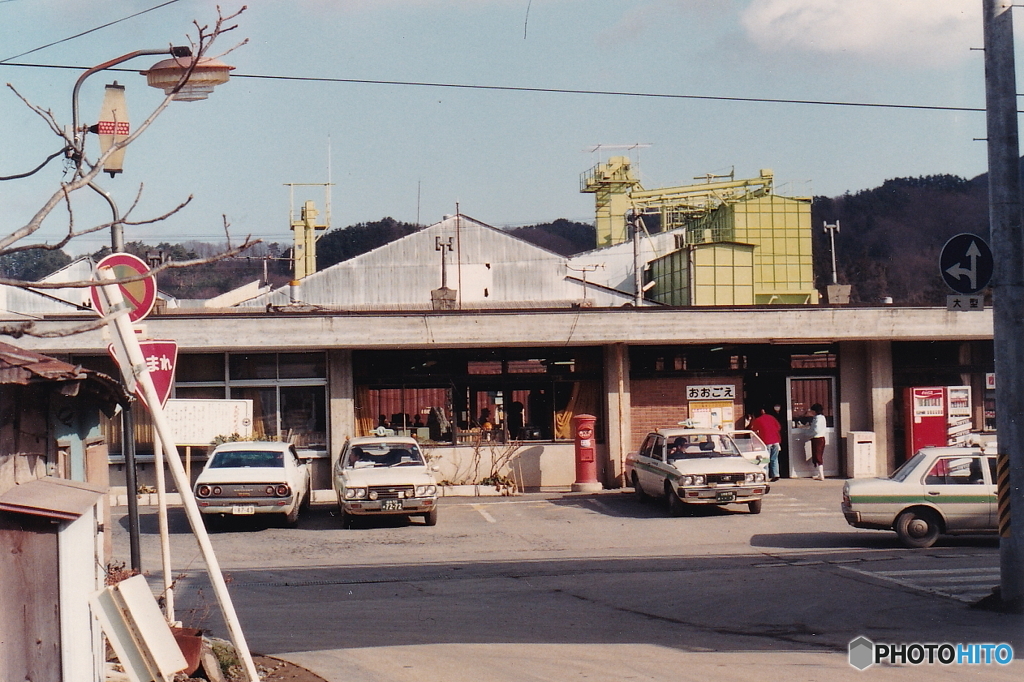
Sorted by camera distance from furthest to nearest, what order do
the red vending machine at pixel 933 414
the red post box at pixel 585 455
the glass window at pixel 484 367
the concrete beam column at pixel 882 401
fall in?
the concrete beam column at pixel 882 401 → the red vending machine at pixel 933 414 → the glass window at pixel 484 367 → the red post box at pixel 585 455

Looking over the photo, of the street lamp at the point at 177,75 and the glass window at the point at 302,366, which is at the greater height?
the street lamp at the point at 177,75

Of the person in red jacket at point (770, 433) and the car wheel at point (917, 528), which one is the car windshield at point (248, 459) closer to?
the car wheel at point (917, 528)

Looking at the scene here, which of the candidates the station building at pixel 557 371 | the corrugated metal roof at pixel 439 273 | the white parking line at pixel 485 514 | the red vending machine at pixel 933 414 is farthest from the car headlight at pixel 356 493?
the corrugated metal roof at pixel 439 273

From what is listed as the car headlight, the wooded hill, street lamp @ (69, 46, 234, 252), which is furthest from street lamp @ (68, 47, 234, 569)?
the wooded hill

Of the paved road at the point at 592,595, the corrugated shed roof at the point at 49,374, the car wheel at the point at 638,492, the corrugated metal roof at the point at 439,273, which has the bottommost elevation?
the paved road at the point at 592,595

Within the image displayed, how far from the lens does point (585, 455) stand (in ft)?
77.4

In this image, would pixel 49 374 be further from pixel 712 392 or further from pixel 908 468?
pixel 712 392

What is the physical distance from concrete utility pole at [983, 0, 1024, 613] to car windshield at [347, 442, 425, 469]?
10.8 m

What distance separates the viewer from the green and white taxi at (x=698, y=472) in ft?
61.9

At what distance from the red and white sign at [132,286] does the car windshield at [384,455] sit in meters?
11.7

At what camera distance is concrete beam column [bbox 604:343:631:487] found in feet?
81.1

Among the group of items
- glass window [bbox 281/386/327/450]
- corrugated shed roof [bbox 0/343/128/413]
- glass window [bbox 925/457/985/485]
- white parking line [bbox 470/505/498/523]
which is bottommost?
white parking line [bbox 470/505/498/523]

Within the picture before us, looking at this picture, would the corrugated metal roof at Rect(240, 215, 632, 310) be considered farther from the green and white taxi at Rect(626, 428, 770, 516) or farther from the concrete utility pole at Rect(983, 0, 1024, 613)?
the concrete utility pole at Rect(983, 0, 1024, 613)

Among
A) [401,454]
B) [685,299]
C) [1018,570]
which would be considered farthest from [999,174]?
[685,299]
